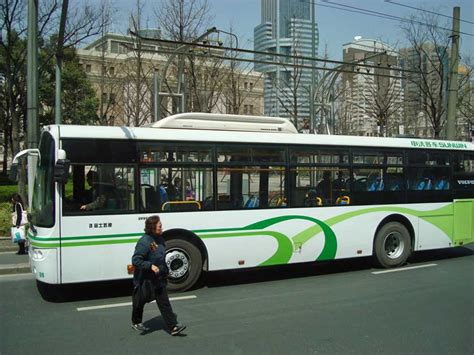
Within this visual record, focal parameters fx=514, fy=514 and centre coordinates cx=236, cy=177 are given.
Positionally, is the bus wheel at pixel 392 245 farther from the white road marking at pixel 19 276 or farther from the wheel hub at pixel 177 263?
the white road marking at pixel 19 276

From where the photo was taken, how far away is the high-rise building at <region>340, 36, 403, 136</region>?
29.9 meters

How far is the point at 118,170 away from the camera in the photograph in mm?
8531

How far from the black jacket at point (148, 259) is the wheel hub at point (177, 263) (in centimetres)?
230

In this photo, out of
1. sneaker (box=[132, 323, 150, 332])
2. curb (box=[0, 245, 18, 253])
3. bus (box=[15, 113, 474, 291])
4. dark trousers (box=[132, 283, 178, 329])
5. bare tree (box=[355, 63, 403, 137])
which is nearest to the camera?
dark trousers (box=[132, 283, 178, 329])

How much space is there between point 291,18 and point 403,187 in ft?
48.8

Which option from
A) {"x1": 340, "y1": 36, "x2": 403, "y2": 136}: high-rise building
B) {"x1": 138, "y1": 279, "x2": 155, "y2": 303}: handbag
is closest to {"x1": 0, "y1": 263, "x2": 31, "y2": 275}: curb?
{"x1": 138, "y1": 279, "x2": 155, "y2": 303}: handbag

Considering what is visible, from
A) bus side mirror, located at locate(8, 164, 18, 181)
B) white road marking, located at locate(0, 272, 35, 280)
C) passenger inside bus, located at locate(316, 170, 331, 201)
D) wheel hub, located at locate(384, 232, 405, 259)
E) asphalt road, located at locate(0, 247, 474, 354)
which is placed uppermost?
bus side mirror, located at locate(8, 164, 18, 181)

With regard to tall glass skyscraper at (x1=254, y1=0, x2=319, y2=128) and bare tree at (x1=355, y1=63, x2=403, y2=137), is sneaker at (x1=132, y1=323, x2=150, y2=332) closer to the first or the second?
tall glass skyscraper at (x1=254, y1=0, x2=319, y2=128)

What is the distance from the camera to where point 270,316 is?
7273mm

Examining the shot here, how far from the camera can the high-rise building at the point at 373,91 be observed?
98.0 feet

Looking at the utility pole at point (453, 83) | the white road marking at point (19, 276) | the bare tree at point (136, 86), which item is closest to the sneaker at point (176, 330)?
the white road marking at point (19, 276)

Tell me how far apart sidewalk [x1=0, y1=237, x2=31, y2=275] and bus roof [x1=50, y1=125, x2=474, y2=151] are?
3917 mm

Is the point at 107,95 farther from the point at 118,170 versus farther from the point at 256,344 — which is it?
the point at 256,344

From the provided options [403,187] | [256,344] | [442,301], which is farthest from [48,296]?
[403,187]
